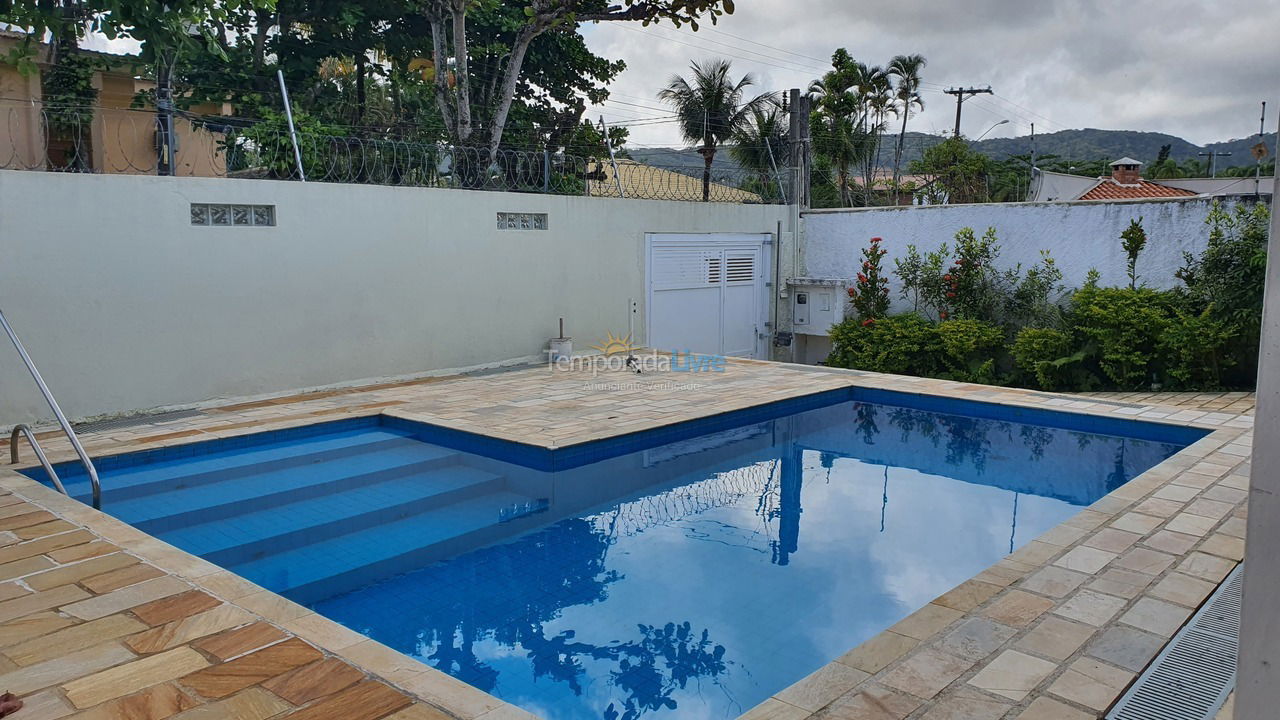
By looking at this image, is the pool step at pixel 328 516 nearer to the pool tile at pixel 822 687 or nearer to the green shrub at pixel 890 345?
the pool tile at pixel 822 687

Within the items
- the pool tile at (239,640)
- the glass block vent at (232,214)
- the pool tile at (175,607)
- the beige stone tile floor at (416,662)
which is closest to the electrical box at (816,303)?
the beige stone tile floor at (416,662)

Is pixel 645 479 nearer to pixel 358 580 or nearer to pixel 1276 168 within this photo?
pixel 358 580

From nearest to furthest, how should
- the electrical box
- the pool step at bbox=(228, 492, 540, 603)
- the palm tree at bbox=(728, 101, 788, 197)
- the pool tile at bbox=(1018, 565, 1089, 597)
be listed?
the pool tile at bbox=(1018, 565, 1089, 597), the pool step at bbox=(228, 492, 540, 603), the electrical box, the palm tree at bbox=(728, 101, 788, 197)

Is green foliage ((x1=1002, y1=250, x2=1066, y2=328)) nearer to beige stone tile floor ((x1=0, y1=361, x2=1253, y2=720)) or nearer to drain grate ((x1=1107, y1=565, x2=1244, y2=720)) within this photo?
beige stone tile floor ((x1=0, y1=361, x2=1253, y2=720))

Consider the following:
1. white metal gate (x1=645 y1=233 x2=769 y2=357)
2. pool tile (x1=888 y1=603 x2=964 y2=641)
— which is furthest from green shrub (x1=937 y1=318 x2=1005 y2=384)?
pool tile (x1=888 y1=603 x2=964 y2=641)

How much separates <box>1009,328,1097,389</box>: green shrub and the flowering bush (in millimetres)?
2474

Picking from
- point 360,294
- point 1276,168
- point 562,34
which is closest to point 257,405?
point 360,294

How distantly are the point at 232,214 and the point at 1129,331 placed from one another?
982 cm

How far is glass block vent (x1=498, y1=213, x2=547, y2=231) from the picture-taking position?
11.3 m

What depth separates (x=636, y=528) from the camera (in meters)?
6.33

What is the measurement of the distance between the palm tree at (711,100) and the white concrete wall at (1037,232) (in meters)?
8.01

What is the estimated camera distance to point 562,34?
680 inches

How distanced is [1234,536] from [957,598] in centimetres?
198

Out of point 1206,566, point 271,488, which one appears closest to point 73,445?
point 271,488
